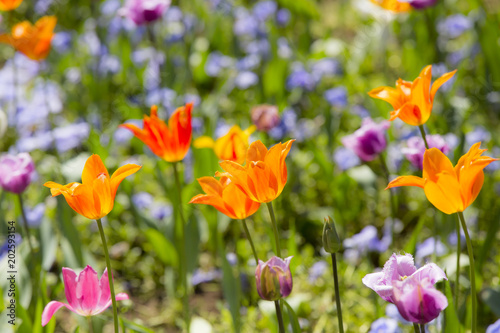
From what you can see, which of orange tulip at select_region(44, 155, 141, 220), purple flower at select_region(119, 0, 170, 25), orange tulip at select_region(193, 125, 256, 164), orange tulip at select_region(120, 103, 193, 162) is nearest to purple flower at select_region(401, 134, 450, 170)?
orange tulip at select_region(193, 125, 256, 164)

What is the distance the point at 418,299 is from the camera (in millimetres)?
873

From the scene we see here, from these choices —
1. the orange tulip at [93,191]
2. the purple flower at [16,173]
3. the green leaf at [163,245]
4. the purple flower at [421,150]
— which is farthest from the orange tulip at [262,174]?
the green leaf at [163,245]

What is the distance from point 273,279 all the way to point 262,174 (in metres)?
0.17

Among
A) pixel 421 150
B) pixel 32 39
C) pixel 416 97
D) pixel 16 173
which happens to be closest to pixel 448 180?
pixel 416 97

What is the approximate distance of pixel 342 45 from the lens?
3449 mm

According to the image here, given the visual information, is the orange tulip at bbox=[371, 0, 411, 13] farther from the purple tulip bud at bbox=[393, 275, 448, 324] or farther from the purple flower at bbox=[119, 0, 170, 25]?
the purple tulip bud at bbox=[393, 275, 448, 324]

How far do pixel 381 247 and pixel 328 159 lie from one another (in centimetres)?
57

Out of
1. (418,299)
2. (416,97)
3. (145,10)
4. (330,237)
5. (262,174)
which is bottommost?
(418,299)

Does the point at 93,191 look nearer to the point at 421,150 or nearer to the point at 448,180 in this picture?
the point at 448,180

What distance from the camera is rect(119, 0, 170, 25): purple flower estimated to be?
2.31 meters

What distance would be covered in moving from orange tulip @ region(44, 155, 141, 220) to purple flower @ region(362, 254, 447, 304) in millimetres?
435

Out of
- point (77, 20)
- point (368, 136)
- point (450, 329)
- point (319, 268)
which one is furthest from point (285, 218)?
point (77, 20)

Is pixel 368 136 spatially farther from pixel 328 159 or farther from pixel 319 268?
pixel 328 159

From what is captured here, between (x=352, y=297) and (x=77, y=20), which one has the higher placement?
(x=77, y=20)
